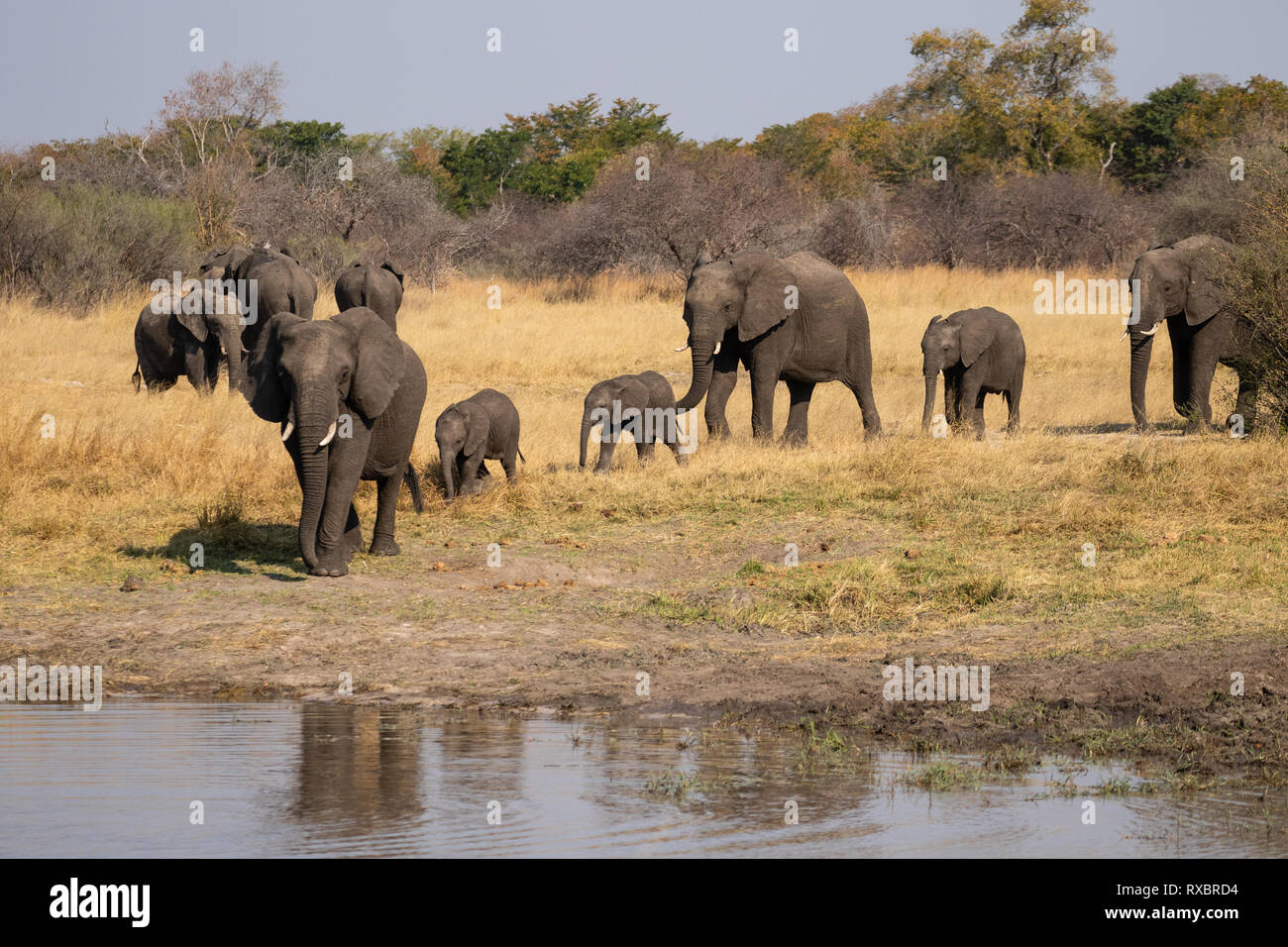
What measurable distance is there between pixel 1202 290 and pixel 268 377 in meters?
11.2

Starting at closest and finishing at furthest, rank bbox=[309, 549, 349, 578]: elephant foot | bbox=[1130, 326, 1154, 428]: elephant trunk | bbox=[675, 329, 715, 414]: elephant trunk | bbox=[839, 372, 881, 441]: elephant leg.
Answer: bbox=[309, 549, 349, 578]: elephant foot, bbox=[675, 329, 715, 414]: elephant trunk, bbox=[839, 372, 881, 441]: elephant leg, bbox=[1130, 326, 1154, 428]: elephant trunk

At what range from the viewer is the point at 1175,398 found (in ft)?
58.3

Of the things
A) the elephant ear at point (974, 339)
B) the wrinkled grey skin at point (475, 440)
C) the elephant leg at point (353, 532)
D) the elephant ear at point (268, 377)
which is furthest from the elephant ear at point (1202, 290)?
the elephant ear at point (268, 377)

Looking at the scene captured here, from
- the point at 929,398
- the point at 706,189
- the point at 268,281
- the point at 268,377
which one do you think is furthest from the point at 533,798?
the point at 706,189

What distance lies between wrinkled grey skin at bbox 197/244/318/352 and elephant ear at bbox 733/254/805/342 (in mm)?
5888

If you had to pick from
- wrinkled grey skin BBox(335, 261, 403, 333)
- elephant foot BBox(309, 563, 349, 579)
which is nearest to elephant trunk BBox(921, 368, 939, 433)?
wrinkled grey skin BBox(335, 261, 403, 333)

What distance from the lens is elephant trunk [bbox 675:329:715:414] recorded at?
15.0 metres

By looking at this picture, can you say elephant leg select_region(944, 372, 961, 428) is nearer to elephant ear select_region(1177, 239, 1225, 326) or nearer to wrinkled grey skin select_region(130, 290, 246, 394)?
elephant ear select_region(1177, 239, 1225, 326)

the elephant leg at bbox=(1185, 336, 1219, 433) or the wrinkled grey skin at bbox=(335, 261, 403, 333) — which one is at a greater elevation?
the wrinkled grey skin at bbox=(335, 261, 403, 333)

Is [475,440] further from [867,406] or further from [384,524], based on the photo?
[867,406]

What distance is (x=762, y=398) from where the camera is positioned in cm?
1566

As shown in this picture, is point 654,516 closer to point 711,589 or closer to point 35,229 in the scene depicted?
point 711,589

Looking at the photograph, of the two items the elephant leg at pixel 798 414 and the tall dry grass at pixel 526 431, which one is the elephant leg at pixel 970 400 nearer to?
the tall dry grass at pixel 526 431

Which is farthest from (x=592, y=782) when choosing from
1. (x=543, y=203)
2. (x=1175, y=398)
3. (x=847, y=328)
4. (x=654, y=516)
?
(x=543, y=203)
